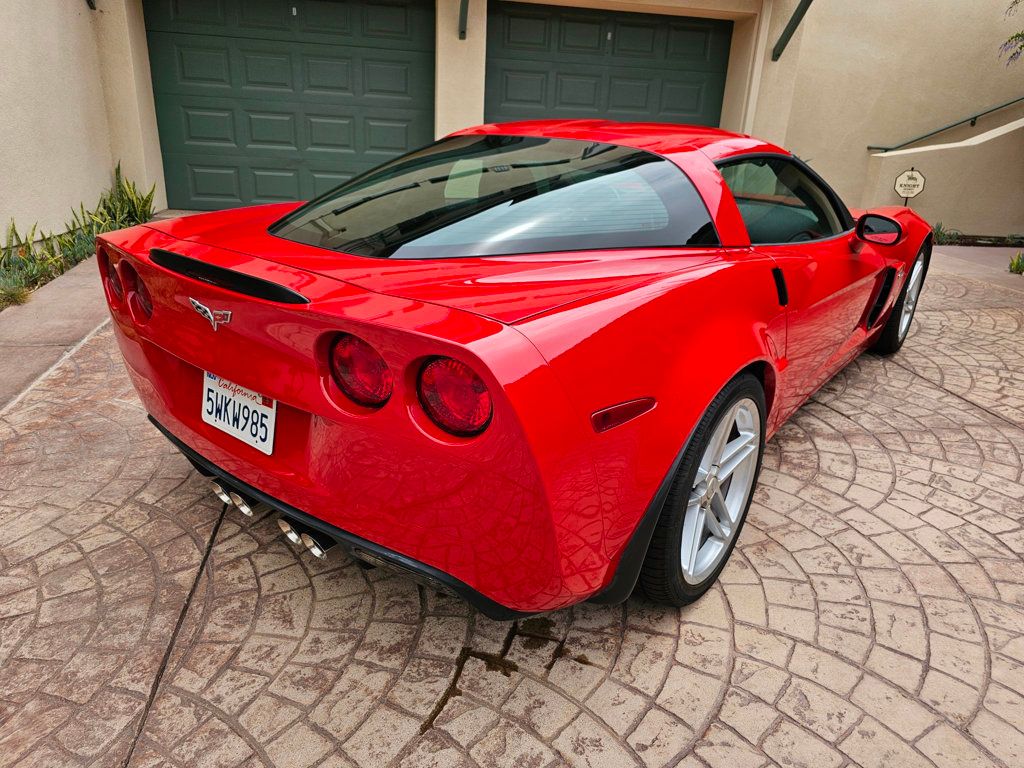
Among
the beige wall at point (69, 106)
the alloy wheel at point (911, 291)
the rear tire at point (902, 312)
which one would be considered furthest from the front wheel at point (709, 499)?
the beige wall at point (69, 106)

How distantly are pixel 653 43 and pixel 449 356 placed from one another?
8.61 metres

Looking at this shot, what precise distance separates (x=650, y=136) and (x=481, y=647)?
1756 mm

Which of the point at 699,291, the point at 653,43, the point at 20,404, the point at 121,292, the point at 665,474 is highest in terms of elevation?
the point at 653,43

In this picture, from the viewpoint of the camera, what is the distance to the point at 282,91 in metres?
8.26

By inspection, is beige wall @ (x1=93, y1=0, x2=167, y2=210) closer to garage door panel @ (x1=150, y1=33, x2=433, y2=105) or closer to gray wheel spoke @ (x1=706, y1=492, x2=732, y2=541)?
garage door panel @ (x1=150, y1=33, x2=433, y2=105)

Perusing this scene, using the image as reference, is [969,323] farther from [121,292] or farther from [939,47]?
[939,47]

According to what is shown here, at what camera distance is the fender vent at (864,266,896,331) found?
3.64 m

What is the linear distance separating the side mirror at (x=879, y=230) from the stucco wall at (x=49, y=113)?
6.29m

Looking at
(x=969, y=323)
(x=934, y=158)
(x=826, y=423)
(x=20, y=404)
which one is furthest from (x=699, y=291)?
(x=934, y=158)

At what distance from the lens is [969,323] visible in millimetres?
5457

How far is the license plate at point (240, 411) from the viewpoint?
5.87 feet

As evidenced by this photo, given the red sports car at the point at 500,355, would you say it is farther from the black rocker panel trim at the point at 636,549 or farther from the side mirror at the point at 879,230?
the side mirror at the point at 879,230

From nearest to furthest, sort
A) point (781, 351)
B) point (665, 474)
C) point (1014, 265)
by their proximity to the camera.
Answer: point (665, 474) < point (781, 351) < point (1014, 265)

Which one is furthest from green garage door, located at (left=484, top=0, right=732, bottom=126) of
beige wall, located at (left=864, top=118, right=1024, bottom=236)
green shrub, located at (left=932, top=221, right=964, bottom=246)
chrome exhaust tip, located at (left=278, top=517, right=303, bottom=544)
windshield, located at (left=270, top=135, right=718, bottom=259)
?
chrome exhaust tip, located at (left=278, top=517, right=303, bottom=544)
